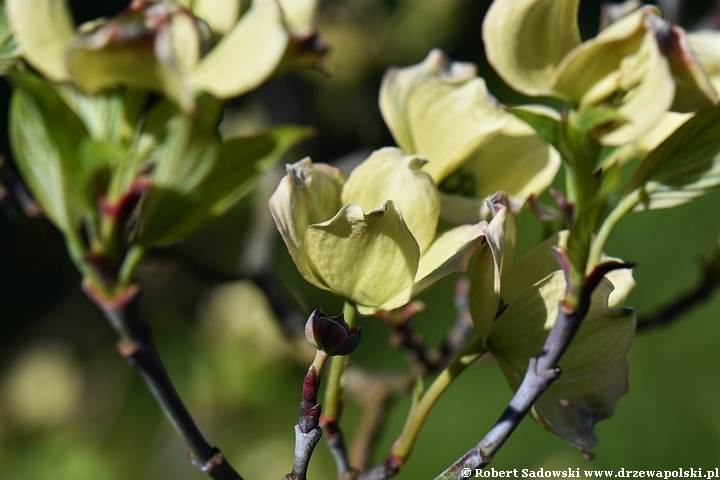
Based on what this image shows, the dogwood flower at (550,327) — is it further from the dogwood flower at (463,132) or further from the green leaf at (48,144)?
the green leaf at (48,144)

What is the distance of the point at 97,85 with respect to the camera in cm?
38

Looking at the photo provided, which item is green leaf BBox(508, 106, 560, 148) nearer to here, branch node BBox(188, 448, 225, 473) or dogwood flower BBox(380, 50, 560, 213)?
dogwood flower BBox(380, 50, 560, 213)

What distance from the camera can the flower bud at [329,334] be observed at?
0.30 m

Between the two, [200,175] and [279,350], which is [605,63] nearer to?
[200,175]

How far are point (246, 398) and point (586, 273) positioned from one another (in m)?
0.70

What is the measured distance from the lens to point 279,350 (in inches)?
34.7

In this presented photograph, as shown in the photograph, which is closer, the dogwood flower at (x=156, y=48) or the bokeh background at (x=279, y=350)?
the dogwood flower at (x=156, y=48)

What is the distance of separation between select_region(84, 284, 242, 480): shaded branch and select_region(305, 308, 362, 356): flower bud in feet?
0.35

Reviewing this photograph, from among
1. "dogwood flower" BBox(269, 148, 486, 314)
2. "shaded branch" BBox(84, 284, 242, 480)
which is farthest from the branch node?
"dogwood flower" BBox(269, 148, 486, 314)

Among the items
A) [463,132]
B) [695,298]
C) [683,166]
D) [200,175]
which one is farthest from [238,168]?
[695,298]

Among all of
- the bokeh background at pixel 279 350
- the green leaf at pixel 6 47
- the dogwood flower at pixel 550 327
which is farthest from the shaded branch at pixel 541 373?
the green leaf at pixel 6 47

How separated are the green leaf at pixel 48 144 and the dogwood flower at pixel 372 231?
0.13 meters

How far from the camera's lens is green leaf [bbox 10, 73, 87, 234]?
379 mm

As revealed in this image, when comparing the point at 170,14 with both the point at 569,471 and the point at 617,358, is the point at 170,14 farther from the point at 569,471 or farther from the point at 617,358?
the point at 569,471
